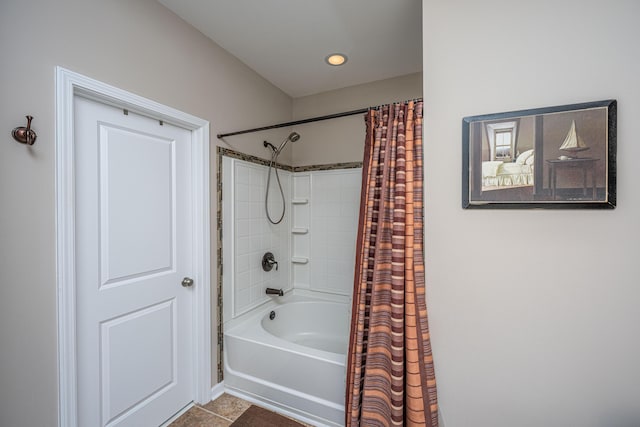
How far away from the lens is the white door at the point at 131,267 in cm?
131

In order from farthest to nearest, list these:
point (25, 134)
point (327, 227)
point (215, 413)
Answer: point (327, 227) < point (215, 413) < point (25, 134)

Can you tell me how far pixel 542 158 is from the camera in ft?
3.68

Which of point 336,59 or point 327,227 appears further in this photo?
point 327,227

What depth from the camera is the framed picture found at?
106 centimetres

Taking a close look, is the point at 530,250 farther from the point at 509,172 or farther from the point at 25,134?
the point at 25,134

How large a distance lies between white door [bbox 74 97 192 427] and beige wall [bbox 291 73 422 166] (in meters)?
1.33

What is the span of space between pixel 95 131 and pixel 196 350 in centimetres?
151

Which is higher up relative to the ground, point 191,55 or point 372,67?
point 372,67

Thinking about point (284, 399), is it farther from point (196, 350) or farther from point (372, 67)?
point (372, 67)

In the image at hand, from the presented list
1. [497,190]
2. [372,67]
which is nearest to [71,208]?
[497,190]

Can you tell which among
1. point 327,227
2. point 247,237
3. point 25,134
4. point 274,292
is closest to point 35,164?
point 25,134

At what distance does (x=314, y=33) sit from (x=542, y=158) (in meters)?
1.62

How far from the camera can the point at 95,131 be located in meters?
1.33

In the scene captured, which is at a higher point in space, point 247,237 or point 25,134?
point 25,134
